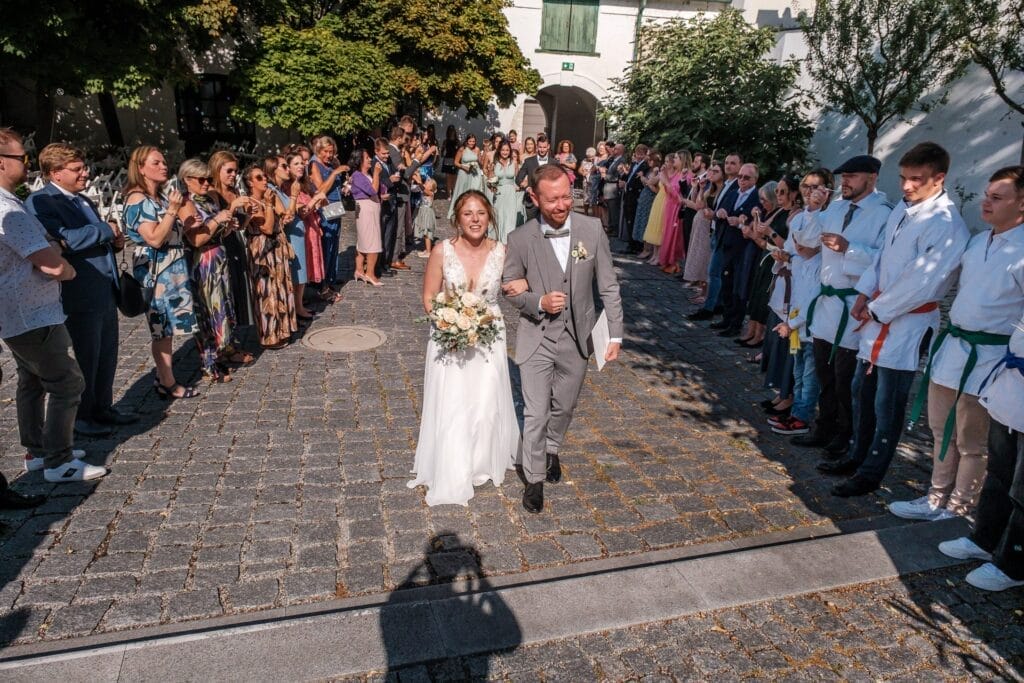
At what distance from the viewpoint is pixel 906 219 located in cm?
485

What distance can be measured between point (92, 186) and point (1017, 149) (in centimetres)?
1810

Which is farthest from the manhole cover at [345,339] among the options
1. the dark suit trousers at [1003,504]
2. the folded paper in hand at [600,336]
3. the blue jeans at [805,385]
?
the dark suit trousers at [1003,504]

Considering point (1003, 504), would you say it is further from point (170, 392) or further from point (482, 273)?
point (170, 392)

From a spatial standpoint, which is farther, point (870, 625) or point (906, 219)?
point (906, 219)

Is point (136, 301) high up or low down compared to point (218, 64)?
down

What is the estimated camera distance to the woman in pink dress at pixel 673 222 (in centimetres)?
1241

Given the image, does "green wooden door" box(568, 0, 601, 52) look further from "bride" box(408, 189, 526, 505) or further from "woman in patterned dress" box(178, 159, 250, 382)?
"bride" box(408, 189, 526, 505)

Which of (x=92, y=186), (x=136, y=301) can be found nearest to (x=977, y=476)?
(x=136, y=301)

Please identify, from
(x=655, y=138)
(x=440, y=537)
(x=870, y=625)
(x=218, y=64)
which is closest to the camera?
(x=870, y=625)

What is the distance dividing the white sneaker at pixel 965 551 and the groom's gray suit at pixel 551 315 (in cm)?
252

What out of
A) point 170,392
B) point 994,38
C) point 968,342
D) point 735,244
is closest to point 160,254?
point 170,392

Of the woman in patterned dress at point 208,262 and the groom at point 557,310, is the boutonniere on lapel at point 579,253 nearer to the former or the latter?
the groom at point 557,310

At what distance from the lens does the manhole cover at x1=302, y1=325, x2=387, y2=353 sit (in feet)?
26.5

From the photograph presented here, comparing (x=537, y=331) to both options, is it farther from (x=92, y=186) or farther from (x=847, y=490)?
(x=92, y=186)
